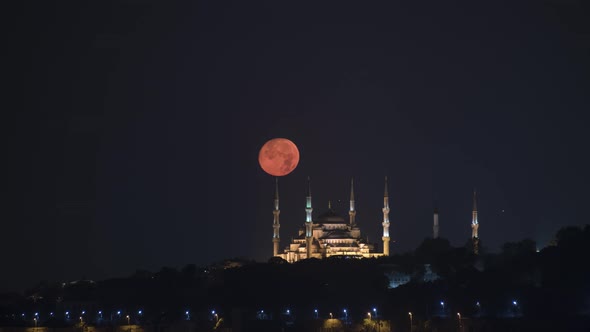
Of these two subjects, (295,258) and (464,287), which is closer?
(464,287)

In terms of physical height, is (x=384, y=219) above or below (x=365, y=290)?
above

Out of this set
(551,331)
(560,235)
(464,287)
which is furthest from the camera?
(560,235)

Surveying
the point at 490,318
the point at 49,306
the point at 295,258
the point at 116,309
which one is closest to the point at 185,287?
the point at 116,309

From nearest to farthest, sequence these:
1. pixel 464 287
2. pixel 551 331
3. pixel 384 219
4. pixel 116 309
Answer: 1. pixel 551 331
2. pixel 464 287
3. pixel 116 309
4. pixel 384 219

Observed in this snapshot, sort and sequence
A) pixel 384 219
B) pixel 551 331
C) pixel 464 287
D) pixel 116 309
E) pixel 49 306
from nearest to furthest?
1. pixel 551 331
2. pixel 464 287
3. pixel 116 309
4. pixel 49 306
5. pixel 384 219

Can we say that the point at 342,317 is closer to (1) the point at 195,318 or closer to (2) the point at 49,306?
(1) the point at 195,318

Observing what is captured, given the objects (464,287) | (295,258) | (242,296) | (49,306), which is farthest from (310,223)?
(464,287)

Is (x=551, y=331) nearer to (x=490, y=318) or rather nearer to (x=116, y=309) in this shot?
(x=490, y=318)

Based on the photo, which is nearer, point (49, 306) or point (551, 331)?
point (551, 331)

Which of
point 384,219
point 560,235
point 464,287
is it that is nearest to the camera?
point 464,287
